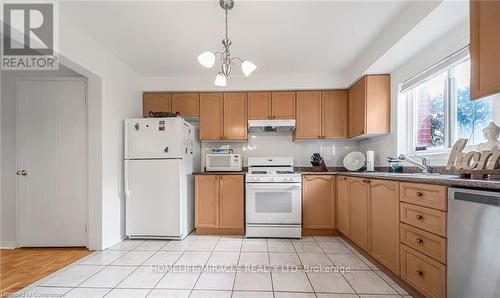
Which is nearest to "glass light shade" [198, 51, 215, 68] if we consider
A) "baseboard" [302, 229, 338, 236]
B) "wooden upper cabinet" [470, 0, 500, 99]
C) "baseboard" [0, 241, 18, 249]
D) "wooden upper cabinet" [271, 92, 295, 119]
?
"wooden upper cabinet" [470, 0, 500, 99]

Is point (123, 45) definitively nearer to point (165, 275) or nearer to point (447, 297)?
point (165, 275)

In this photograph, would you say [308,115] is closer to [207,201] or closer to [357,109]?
[357,109]

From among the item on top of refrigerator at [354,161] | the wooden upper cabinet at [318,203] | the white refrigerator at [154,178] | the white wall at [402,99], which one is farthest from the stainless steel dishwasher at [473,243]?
→ the white refrigerator at [154,178]

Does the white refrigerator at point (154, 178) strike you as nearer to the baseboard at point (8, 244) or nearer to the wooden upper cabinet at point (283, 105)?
the baseboard at point (8, 244)

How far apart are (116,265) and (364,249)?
247cm

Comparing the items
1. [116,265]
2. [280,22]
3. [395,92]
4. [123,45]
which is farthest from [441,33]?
[116,265]

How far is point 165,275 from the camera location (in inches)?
81.7

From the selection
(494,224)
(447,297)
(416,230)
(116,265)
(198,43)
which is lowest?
(116,265)

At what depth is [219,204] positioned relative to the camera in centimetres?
331

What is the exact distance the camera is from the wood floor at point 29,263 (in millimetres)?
1965

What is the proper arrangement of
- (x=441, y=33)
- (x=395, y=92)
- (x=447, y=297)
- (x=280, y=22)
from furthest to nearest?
(x=395, y=92) < (x=280, y=22) < (x=441, y=33) < (x=447, y=297)

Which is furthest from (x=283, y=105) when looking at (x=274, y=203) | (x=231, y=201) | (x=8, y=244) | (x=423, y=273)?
(x=8, y=244)

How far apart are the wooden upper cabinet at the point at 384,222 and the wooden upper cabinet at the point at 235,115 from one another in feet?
6.53

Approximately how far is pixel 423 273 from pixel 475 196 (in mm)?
704
